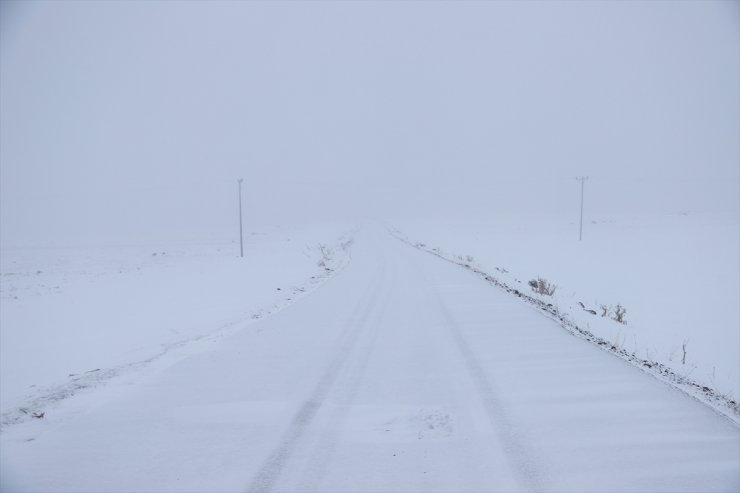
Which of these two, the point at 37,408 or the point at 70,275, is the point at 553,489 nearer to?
the point at 37,408

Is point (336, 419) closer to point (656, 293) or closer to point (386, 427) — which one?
point (386, 427)

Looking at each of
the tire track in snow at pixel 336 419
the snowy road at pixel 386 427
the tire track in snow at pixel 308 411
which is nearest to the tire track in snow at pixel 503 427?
the snowy road at pixel 386 427

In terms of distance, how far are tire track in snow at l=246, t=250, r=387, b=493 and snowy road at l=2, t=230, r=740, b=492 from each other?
2 centimetres

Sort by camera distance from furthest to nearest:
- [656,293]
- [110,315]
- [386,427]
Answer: [656,293] → [110,315] → [386,427]

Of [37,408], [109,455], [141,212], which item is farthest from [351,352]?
[141,212]

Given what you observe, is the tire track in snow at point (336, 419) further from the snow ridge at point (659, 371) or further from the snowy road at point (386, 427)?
the snow ridge at point (659, 371)

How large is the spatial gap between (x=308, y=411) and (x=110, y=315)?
1023 centimetres

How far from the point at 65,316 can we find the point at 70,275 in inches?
580

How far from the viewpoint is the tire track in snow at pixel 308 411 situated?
3.66 meters

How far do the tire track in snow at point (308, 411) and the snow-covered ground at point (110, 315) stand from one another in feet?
9.63

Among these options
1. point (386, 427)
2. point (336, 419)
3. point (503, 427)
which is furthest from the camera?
point (336, 419)

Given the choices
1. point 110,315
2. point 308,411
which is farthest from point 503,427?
point 110,315

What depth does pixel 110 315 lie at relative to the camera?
12461 mm

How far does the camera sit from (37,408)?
5.43 m
